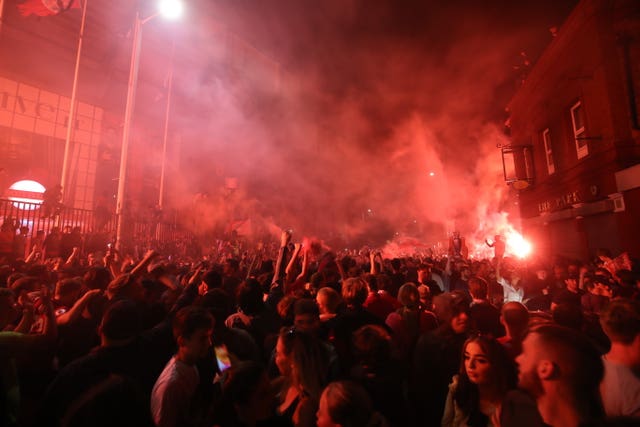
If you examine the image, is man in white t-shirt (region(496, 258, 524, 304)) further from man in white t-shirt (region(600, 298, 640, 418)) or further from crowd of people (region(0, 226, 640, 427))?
man in white t-shirt (region(600, 298, 640, 418))

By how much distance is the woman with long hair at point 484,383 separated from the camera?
6.40ft

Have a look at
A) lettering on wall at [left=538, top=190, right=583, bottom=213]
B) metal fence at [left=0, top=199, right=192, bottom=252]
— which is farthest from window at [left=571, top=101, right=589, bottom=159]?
metal fence at [left=0, top=199, right=192, bottom=252]

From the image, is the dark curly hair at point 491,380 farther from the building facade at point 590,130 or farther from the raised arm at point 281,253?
the building facade at point 590,130

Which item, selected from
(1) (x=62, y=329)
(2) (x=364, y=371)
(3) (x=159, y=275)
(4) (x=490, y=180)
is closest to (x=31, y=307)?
(1) (x=62, y=329)

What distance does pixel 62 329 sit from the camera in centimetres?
287

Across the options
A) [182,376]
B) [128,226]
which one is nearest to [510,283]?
[182,376]

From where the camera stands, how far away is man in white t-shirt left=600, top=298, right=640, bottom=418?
1790 mm

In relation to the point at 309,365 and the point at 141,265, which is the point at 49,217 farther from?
the point at 309,365

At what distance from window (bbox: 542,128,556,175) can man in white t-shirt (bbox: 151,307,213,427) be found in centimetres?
1405

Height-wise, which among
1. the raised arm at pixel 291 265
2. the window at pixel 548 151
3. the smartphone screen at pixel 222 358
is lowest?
the smartphone screen at pixel 222 358

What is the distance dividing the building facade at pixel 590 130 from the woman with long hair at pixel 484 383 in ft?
29.6

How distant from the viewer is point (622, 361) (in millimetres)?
1954

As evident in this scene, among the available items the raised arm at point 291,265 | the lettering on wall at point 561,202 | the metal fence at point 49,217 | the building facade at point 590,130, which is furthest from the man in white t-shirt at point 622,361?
the metal fence at point 49,217

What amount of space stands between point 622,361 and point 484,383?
2.73ft
